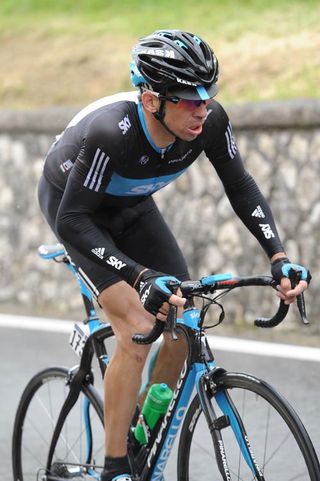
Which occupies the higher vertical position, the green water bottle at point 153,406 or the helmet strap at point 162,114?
the helmet strap at point 162,114

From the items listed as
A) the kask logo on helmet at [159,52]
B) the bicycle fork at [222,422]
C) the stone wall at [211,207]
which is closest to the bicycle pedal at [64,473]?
the bicycle fork at [222,422]

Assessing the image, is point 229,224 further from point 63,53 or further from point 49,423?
point 63,53

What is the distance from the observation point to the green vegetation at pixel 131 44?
34.2 feet

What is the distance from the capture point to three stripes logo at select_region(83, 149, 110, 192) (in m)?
4.35

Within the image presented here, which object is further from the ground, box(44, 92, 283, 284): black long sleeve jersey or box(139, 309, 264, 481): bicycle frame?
box(44, 92, 283, 284): black long sleeve jersey

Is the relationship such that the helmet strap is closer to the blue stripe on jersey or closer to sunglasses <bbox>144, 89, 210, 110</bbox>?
sunglasses <bbox>144, 89, 210, 110</bbox>

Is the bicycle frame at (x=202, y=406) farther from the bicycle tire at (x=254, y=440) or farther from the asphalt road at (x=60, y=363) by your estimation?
the asphalt road at (x=60, y=363)

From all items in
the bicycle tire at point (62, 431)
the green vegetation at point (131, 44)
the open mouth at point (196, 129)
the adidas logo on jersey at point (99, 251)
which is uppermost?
the green vegetation at point (131, 44)

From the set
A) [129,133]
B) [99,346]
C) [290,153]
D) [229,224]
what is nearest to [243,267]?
[229,224]

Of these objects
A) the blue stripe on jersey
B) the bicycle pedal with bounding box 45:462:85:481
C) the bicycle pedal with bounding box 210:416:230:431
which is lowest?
the bicycle pedal with bounding box 45:462:85:481

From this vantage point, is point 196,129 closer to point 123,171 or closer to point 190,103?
point 190,103

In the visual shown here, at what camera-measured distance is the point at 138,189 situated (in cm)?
464

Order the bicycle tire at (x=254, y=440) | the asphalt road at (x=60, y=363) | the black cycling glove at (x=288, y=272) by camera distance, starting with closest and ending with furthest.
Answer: the bicycle tire at (x=254, y=440) < the black cycling glove at (x=288, y=272) < the asphalt road at (x=60, y=363)

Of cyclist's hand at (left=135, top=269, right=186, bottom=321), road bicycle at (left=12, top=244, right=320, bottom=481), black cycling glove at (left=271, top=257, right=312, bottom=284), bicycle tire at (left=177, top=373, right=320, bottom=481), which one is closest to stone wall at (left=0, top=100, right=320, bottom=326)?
road bicycle at (left=12, top=244, right=320, bottom=481)
